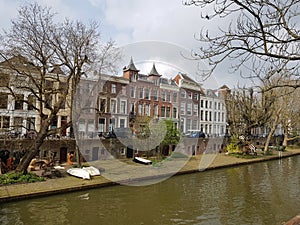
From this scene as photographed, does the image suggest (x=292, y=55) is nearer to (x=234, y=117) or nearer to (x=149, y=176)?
(x=149, y=176)

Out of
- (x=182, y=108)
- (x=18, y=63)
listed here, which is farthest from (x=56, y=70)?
(x=182, y=108)

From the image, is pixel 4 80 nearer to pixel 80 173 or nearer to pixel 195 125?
pixel 80 173

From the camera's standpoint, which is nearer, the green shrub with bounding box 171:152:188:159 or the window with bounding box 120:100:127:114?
the green shrub with bounding box 171:152:188:159

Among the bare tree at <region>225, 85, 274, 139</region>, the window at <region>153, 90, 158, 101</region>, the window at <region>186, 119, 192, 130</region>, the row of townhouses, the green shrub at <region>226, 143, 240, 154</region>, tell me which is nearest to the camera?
the row of townhouses

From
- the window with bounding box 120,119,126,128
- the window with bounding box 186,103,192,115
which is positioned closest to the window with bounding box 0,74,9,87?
the window with bounding box 120,119,126,128

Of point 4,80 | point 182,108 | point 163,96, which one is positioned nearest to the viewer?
point 4,80

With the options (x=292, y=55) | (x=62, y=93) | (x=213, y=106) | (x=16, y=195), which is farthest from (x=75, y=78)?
(x=213, y=106)

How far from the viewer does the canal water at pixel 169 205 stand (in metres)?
8.87

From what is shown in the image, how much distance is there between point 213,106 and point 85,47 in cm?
2855

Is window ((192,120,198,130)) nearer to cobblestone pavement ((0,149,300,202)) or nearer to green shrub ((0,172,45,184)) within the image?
cobblestone pavement ((0,149,300,202))

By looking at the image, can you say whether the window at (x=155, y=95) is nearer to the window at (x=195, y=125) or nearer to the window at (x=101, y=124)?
the window at (x=101, y=124)

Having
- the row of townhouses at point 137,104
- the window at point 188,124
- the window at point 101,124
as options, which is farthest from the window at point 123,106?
the window at point 188,124

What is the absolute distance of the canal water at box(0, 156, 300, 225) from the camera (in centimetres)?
887

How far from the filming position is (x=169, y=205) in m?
10.6
